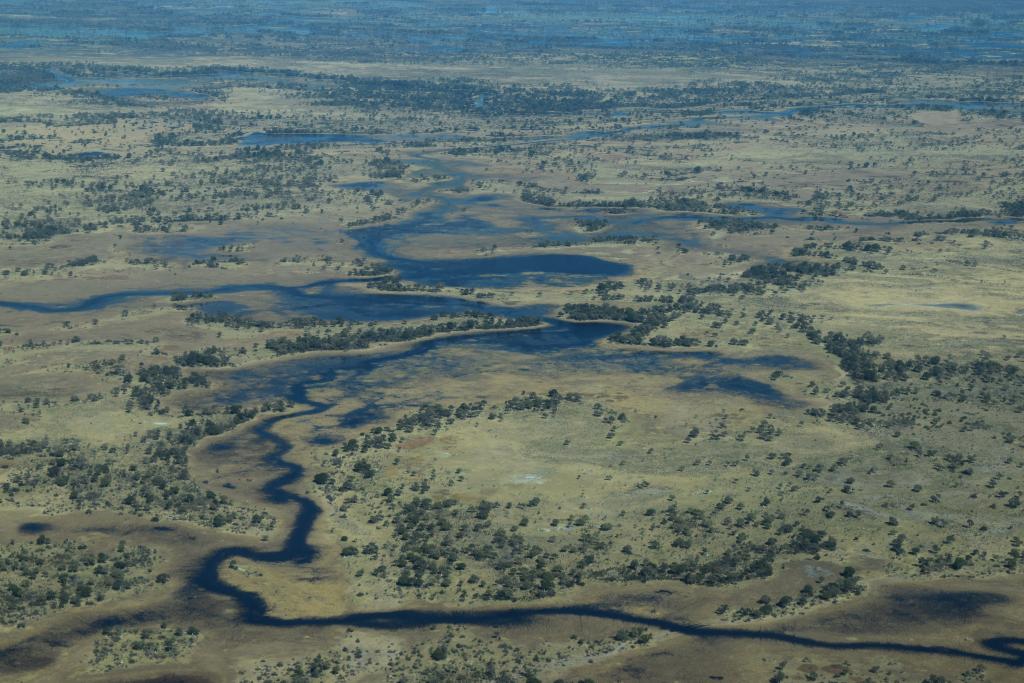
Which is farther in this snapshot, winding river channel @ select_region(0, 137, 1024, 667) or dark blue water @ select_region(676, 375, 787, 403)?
dark blue water @ select_region(676, 375, 787, 403)

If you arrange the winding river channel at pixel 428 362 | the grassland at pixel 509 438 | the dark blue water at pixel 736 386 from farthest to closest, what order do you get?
the dark blue water at pixel 736 386, the winding river channel at pixel 428 362, the grassland at pixel 509 438

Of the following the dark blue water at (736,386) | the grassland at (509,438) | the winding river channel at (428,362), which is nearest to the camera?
the grassland at (509,438)

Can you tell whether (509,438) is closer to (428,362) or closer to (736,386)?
(428,362)

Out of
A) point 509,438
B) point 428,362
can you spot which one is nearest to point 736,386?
point 509,438

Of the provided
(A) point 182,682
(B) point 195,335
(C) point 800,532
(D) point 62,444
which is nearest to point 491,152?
(B) point 195,335

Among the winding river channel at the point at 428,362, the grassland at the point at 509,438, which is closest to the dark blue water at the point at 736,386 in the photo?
the winding river channel at the point at 428,362

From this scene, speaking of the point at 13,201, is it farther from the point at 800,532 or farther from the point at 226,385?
the point at 800,532

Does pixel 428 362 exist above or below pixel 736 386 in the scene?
below

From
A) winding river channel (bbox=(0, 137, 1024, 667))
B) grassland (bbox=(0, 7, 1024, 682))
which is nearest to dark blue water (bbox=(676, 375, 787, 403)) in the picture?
winding river channel (bbox=(0, 137, 1024, 667))

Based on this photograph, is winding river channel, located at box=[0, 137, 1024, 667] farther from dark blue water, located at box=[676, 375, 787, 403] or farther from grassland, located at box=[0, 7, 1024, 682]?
grassland, located at box=[0, 7, 1024, 682]

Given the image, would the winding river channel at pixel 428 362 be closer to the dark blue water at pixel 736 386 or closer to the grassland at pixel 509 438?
the dark blue water at pixel 736 386

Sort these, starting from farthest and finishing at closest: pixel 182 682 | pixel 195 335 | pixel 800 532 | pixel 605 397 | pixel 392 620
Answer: pixel 195 335
pixel 605 397
pixel 800 532
pixel 392 620
pixel 182 682
